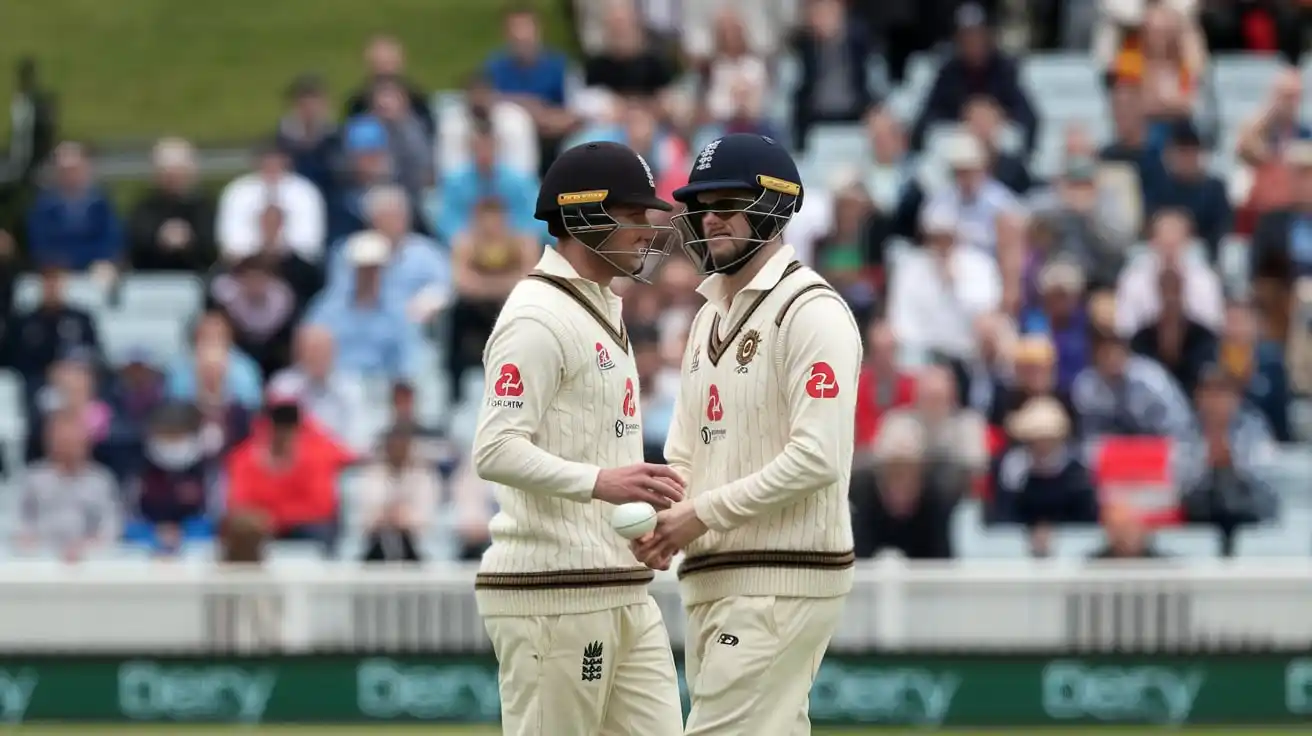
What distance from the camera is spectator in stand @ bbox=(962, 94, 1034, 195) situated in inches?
559

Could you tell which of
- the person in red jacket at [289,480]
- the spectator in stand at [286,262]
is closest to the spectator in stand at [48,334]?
the spectator in stand at [286,262]

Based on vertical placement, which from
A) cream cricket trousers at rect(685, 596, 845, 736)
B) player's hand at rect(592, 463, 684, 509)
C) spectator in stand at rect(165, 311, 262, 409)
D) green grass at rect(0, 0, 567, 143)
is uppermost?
green grass at rect(0, 0, 567, 143)

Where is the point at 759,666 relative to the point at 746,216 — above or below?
below

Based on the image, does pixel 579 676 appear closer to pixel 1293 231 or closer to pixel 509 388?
pixel 509 388

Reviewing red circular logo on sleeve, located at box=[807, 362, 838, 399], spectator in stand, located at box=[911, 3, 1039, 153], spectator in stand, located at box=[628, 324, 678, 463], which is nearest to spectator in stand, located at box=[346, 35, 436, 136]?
spectator in stand, located at box=[911, 3, 1039, 153]

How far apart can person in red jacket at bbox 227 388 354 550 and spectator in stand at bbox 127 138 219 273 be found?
2.87m

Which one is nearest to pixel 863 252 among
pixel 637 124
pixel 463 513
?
pixel 637 124

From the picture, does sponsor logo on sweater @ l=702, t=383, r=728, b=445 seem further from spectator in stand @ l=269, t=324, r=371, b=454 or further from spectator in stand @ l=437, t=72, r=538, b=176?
spectator in stand @ l=437, t=72, r=538, b=176

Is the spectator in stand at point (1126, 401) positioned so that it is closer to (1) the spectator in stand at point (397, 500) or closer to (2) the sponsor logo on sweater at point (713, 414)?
(1) the spectator in stand at point (397, 500)

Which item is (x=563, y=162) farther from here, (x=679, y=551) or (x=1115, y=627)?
(x=1115, y=627)

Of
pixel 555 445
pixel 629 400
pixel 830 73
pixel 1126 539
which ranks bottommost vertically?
pixel 1126 539

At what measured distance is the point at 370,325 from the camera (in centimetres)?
1344

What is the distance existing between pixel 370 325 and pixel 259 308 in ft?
2.43

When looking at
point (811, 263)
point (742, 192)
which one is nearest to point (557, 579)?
point (742, 192)
